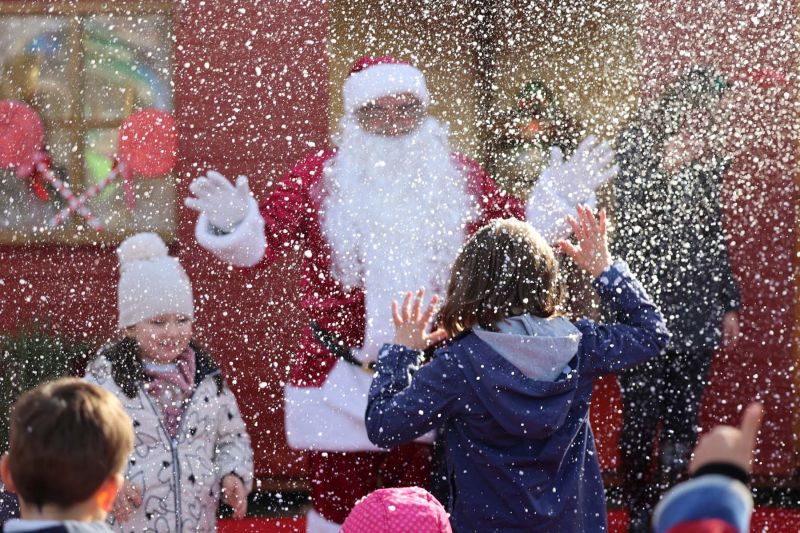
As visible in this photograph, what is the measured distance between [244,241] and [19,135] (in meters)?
2.52

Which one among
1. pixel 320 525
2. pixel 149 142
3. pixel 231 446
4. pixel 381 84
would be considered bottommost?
pixel 320 525

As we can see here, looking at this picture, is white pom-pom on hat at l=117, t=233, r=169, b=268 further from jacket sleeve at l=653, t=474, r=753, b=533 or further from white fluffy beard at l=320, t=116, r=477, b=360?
jacket sleeve at l=653, t=474, r=753, b=533

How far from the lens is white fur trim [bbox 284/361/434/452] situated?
374 centimetres

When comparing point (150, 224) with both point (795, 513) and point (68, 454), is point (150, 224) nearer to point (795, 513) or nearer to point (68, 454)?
point (795, 513)

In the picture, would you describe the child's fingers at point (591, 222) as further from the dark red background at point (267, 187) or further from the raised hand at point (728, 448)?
the dark red background at point (267, 187)

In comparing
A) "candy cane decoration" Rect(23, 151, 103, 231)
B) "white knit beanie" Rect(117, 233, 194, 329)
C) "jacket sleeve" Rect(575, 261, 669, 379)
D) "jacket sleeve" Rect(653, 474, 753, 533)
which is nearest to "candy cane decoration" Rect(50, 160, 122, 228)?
"candy cane decoration" Rect(23, 151, 103, 231)

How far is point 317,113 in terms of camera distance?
575cm

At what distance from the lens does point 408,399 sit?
261cm

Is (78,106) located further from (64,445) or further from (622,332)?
(64,445)

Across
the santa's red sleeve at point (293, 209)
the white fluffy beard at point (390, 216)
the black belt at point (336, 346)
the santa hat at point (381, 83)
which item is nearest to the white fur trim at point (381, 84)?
the santa hat at point (381, 83)

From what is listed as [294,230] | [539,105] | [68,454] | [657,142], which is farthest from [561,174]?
[68,454]

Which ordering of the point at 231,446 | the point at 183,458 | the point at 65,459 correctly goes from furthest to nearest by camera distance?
the point at 231,446 → the point at 183,458 → the point at 65,459

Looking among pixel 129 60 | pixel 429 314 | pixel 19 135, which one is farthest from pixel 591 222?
pixel 19 135

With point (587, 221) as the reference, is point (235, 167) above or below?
above
